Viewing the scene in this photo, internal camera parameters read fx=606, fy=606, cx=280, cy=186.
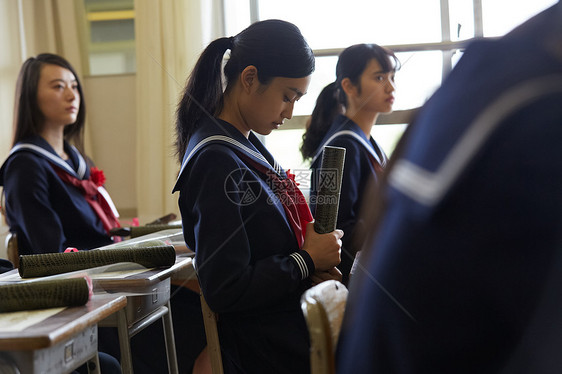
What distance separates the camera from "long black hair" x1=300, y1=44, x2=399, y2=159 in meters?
2.62

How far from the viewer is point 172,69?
387 cm

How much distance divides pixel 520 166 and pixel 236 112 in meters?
1.18

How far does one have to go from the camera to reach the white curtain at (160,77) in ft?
12.7

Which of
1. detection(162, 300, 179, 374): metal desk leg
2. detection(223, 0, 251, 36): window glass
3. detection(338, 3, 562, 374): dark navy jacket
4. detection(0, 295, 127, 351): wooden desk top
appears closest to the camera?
detection(338, 3, 562, 374): dark navy jacket

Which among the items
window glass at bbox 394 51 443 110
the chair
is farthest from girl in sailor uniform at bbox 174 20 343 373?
window glass at bbox 394 51 443 110

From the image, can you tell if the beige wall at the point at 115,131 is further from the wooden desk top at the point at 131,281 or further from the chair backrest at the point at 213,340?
the chair backrest at the point at 213,340

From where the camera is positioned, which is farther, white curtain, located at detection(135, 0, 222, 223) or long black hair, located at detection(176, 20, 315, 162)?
white curtain, located at detection(135, 0, 222, 223)

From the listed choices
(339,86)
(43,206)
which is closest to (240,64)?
(339,86)

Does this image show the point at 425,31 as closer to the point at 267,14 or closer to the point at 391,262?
the point at 267,14

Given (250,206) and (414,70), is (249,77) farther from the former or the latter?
(414,70)

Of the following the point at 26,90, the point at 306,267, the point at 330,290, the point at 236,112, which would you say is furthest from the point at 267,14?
the point at 330,290

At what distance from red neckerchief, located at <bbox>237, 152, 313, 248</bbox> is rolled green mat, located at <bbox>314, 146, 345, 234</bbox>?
0.18 ft

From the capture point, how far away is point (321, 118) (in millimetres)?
2768

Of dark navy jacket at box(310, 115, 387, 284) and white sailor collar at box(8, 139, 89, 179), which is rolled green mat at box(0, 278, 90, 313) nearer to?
dark navy jacket at box(310, 115, 387, 284)
